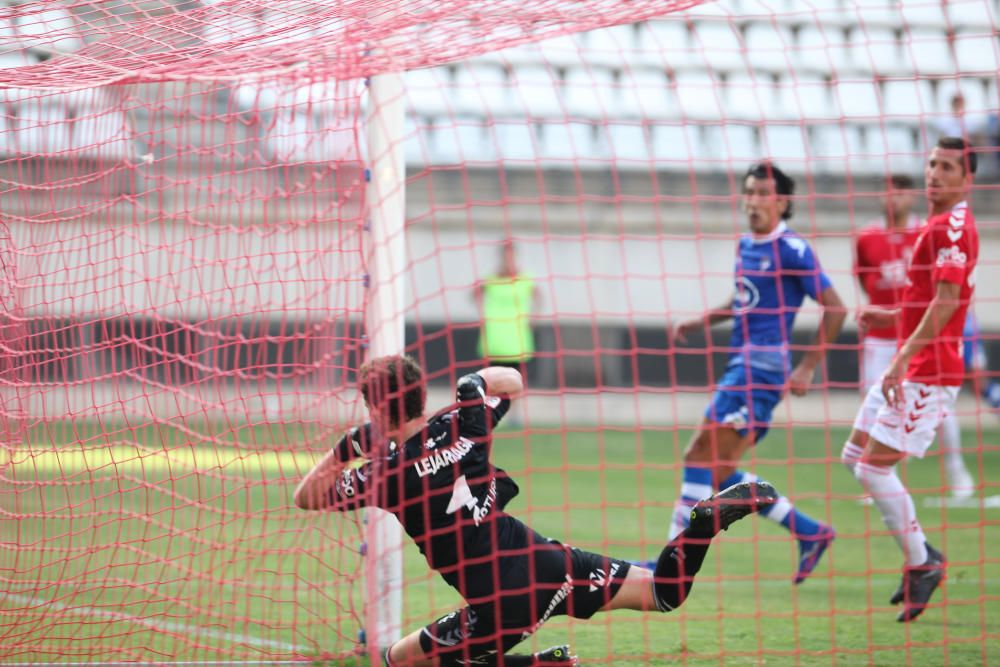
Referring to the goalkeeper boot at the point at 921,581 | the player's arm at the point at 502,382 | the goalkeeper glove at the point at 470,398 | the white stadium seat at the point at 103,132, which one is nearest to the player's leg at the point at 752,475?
the goalkeeper boot at the point at 921,581

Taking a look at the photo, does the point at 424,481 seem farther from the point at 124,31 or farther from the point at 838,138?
the point at 838,138

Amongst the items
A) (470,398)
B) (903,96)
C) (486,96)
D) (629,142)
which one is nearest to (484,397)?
(470,398)

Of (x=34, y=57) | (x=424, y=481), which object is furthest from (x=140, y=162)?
(x=424, y=481)

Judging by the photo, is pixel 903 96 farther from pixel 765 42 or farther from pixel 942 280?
pixel 942 280

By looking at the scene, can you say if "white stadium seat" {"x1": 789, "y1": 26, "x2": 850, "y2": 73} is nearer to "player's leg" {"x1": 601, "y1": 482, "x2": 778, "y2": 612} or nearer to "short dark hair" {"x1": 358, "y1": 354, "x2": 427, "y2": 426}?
"player's leg" {"x1": 601, "y1": 482, "x2": 778, "y2": 612}

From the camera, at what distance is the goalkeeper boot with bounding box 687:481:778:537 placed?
13.0 ft

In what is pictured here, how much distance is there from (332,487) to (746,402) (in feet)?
9.05

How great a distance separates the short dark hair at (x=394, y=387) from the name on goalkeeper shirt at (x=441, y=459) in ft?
0.53

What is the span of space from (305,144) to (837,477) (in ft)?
22.4

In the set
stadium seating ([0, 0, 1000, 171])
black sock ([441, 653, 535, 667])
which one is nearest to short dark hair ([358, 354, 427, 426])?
black sock ([441, 653, 535, 667])

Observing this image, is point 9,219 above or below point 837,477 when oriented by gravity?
above

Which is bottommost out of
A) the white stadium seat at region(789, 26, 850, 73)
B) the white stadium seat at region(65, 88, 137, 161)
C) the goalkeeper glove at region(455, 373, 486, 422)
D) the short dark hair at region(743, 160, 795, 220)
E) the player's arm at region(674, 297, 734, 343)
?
the goalkeeper glove at region(455, 373, 486, 422)

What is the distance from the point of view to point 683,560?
3957 millimetres

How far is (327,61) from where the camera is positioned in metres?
4.25
